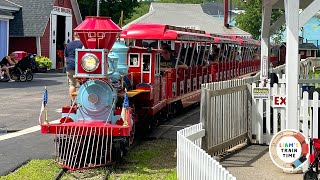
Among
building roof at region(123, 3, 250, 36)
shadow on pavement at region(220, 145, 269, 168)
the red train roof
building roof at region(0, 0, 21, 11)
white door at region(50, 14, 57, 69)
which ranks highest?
building roof at region(123, 3, 250, 36)

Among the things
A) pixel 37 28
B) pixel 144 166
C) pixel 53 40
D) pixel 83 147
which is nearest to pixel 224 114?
pixel 144 166

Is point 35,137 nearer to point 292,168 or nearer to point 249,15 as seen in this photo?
point 292,168

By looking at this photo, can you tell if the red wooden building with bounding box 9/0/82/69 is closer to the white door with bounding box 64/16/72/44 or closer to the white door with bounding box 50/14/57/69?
the white door with bounding box 50/14/57/69

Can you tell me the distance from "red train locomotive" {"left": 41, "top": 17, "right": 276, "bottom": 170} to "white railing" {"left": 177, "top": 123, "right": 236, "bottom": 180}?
1.64 m

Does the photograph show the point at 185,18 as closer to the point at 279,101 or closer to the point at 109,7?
the point at 109,7

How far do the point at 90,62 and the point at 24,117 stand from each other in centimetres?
671

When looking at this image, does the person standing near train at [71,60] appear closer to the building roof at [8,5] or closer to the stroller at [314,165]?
the stroller at [314,165]

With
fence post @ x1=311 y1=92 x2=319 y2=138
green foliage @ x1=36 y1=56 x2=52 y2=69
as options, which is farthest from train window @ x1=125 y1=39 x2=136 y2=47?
green foliage @ x1=36 y1=56 x2=52 y2=69

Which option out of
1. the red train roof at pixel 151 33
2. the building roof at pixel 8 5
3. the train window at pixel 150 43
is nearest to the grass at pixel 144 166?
the red train roof at pixel 151 33

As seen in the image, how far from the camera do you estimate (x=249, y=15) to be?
204ft

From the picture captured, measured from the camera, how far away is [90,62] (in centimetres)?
972

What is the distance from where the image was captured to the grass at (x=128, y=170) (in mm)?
9281

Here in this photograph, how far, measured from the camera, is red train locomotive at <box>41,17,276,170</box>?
9.77 metres

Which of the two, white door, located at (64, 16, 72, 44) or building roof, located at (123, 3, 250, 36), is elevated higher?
building roof, located at (123, 3, 250, 36)
